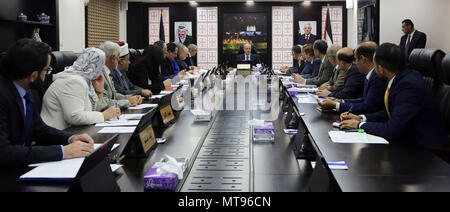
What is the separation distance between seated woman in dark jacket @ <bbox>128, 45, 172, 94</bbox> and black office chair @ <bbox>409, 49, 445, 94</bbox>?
292cm

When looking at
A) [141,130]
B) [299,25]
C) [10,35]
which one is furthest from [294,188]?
[299,25]

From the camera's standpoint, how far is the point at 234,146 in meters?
2.52

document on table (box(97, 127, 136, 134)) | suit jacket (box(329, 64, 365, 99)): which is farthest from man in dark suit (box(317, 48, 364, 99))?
document on table (box(97, 127, 136, 134))

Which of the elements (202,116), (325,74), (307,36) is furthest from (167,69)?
(307,36)

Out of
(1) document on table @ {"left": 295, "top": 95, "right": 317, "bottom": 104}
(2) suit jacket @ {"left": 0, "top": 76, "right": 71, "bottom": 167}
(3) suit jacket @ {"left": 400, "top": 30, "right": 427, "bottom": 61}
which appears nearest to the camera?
(2) suit jacket @ {"left": 0, "top": 76, "right": 71, "bottom": 167}

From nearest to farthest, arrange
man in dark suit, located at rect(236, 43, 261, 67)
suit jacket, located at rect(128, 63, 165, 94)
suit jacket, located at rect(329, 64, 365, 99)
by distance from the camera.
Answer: suit jacket, located at rect(329, 64, 365, 99) → suit jacket, located at rect(128, 63, 165, 94) → man in dark suit, located at rect(236, 43, 261, 67)

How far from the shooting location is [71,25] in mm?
7910

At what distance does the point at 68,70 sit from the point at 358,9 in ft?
28.1

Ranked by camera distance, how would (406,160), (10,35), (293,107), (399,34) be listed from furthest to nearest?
(399,34), (10,35), (293,107), (406,160)

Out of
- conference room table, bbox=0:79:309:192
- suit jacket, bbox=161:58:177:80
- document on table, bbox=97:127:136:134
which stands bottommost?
conference room table, bbox=0:79:309:192

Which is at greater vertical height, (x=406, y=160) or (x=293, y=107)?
(x=293, y=107)

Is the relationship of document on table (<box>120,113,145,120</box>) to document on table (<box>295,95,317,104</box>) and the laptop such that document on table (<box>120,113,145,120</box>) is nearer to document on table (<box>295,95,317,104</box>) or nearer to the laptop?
the laptop

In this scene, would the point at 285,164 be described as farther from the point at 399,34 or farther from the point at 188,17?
the point at 188,17

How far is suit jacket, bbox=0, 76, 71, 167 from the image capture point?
176 centimetres
